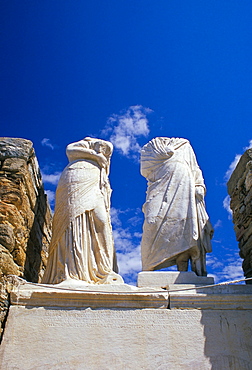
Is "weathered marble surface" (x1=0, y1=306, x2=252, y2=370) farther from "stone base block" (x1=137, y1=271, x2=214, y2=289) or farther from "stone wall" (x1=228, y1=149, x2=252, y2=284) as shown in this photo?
"stone wall" (x1=228, y1=149, x2=252, y2=284)

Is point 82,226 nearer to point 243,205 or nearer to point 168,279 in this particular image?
point 168,279

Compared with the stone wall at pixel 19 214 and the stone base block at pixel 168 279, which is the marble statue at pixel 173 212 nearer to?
the stone base block at pixel 168 279

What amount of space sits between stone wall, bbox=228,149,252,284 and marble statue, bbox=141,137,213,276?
66 cm

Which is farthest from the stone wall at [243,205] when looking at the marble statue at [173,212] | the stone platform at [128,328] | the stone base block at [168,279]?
the stone platform at [128,328]

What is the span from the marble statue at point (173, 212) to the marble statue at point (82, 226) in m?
0.54

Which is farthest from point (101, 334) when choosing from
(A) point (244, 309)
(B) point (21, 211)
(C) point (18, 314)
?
(B) point (21, 211)

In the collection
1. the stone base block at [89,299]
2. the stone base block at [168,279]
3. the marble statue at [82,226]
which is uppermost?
the marble statue at [82,226]

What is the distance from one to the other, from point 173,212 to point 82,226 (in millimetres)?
1198

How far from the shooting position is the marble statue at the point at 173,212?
17.2 feet

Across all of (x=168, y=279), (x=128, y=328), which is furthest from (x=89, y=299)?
(x=168, y=279)

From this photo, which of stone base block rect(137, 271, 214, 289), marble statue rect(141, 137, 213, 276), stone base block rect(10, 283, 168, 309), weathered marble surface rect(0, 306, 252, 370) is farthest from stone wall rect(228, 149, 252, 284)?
stone base block rect(10, 283, 168, 309)

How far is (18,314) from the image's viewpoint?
14.5 ft

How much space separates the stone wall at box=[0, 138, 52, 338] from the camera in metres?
4.91

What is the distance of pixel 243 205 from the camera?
6.17 meters
